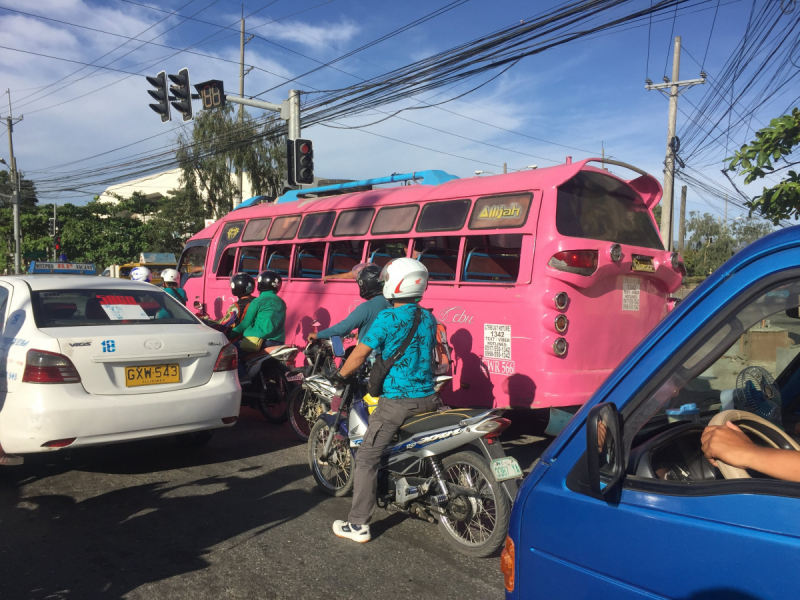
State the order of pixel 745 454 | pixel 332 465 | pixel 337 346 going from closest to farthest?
pixel 745 454 < pixel 337 346 < pixel 332 465

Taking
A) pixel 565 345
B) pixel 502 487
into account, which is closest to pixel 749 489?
pixel 502 487

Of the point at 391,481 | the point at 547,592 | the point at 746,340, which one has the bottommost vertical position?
the point at 391,481

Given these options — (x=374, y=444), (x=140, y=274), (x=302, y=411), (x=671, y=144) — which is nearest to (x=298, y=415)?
(x=302, y=411)

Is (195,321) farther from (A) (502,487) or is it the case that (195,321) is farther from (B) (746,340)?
(B) (746,340)

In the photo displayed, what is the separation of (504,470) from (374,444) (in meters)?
0.86

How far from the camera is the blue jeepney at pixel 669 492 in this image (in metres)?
1.44

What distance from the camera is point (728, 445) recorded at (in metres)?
1.69

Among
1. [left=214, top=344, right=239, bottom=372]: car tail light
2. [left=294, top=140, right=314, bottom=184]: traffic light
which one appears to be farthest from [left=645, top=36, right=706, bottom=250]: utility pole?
[left=214, top=344, right=239, bottom=372]: car tail light

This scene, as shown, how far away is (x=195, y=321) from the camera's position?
576 centimetres

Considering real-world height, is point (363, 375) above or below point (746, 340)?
below

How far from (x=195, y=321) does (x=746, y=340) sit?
187 inches

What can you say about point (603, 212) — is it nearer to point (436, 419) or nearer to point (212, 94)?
point (436, 419)

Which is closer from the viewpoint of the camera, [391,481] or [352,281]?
[391,481]

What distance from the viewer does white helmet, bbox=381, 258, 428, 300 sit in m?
4.00
